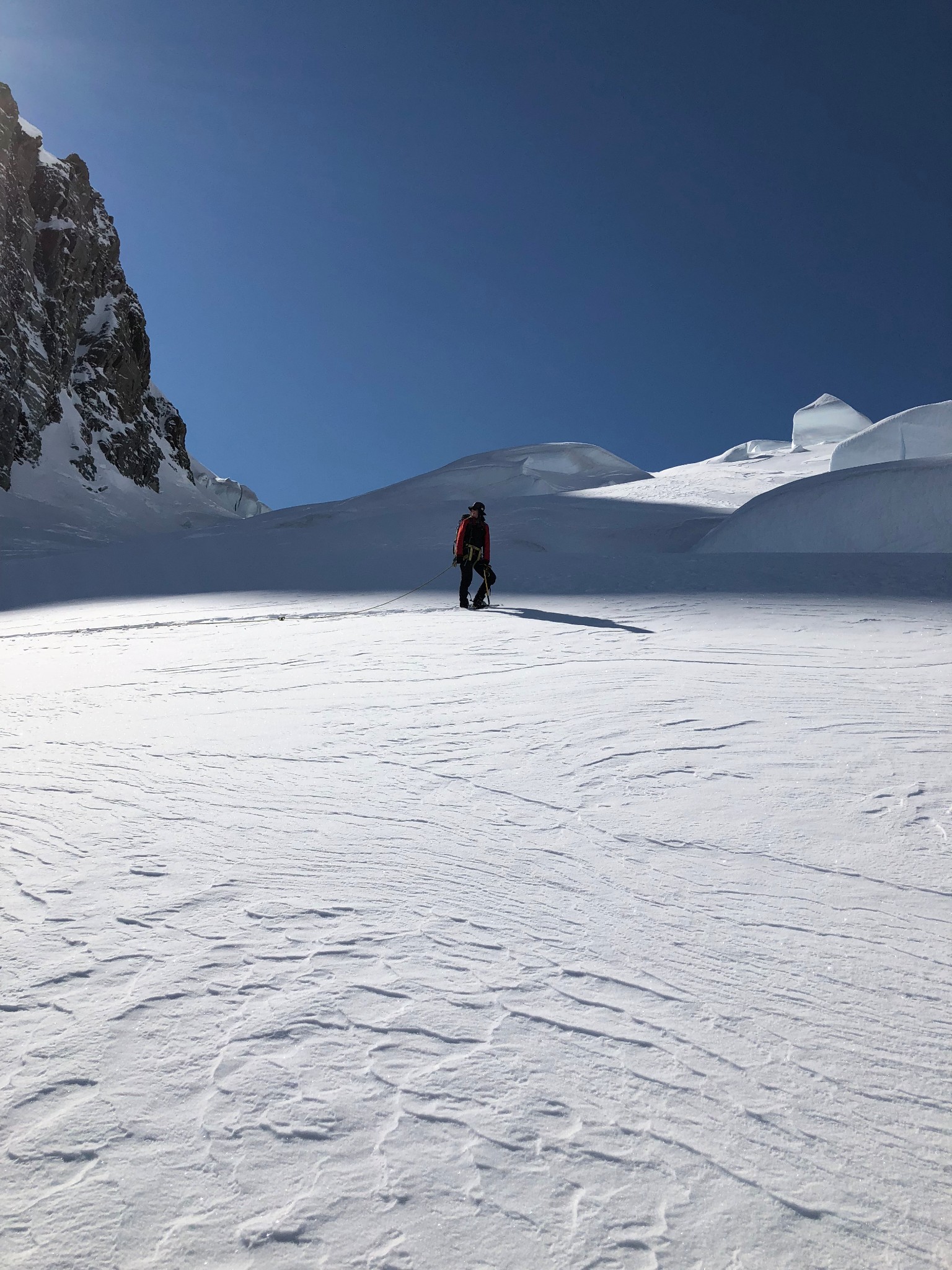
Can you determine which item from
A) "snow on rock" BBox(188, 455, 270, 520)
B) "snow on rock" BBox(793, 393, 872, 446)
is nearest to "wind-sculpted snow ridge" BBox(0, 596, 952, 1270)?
"snow on rock" BBox(793, 393, 872, 446)

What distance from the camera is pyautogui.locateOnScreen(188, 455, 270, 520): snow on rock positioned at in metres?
103

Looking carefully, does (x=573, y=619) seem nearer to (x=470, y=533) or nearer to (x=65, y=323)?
(x=470, y=533)

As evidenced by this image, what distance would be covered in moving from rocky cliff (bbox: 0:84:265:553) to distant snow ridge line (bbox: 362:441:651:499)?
86.6 feet

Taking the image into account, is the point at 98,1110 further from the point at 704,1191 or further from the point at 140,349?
the point at 140,349

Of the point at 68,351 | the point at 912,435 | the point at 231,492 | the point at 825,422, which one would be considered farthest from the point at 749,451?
the point at 231,492

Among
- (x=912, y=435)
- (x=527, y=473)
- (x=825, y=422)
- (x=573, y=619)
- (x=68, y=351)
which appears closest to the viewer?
(x=573, y=619)

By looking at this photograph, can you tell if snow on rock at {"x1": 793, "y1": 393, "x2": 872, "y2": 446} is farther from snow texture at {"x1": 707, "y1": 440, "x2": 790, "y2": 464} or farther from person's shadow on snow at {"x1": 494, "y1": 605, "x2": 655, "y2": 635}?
person's shadow on snow at {"x1": 494, "y1": 605, "x2": 655, "y2": 635}

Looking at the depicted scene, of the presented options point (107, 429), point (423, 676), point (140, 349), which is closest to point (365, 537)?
point (423, 676)

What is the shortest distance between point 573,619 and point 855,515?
31.1 feet

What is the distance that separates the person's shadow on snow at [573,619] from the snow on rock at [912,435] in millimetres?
26206

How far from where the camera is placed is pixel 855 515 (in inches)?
623

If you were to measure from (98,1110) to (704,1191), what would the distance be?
1372 millimetres

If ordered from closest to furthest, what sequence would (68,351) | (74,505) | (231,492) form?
(74,505)
(68,351)
(231,492)

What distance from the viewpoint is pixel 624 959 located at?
232 cm
